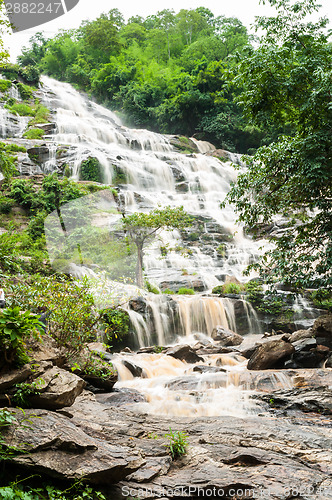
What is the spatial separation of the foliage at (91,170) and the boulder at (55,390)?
18307mm

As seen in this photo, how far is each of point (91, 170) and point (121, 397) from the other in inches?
662

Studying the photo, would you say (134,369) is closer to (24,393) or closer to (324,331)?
(324,331)

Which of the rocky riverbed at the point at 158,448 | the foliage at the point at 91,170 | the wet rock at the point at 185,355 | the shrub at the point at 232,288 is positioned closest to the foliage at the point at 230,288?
the shrub at the point at 232,288

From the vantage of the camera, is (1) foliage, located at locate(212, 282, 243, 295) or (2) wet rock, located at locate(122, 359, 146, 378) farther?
(1) foliage, located at locate(212, 282, 243, 295)

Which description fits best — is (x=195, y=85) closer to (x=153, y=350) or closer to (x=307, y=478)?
(x=153, y=350)

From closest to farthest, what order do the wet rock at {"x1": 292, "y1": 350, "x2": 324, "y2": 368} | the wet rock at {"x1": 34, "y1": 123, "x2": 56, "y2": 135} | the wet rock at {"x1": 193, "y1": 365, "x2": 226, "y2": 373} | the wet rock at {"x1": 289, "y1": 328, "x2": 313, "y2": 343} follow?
1. the wet rock at {"x1": 193, "y1": 365, "x2": 226, "y2": 373}
2. the wet rock at {"x1": 292, "y1": 350, "x2": 324, "y2": 368}
3. the wet rock at {"x1": 289, "y1": 328, "x2": 313, "y2": 343}
4. the wet rock at {"x1": 34, "y1": 123, "x2": 56, "y2": 135}

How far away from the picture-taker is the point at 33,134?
938 inches

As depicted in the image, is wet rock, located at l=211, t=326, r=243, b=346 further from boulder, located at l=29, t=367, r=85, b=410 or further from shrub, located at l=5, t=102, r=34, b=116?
shrub, located at l=5, t=102, r=34, b=116

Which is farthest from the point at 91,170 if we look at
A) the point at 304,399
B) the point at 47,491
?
the point at 47,491

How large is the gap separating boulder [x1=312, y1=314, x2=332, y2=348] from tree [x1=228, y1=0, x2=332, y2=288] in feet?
4.69

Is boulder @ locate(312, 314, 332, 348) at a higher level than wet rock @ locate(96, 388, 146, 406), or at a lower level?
lower

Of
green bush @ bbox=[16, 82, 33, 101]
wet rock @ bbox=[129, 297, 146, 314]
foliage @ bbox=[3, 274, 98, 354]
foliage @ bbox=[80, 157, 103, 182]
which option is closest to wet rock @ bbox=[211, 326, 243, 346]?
wet rock @ bbox=[129, 297, 146, 314]

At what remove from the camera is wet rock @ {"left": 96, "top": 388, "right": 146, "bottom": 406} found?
20.6ft

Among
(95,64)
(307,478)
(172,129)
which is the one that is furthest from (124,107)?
(307,478)
